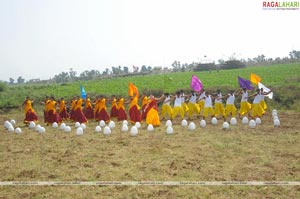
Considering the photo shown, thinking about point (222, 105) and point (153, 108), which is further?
point (222, 105)

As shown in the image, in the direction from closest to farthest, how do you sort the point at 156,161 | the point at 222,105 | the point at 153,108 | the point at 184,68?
the point at 156,161 → the point at 153,108 → the point at 222,105 → the point at 184,68

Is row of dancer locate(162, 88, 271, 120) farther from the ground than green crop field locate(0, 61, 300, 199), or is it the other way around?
row of dancer locate(162, 88, 271, 120)

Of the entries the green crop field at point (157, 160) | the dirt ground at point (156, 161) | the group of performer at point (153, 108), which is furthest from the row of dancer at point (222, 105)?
the dirt ground at point (156, 161)

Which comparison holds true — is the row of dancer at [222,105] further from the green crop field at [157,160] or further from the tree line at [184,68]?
the tree line at [184,68]

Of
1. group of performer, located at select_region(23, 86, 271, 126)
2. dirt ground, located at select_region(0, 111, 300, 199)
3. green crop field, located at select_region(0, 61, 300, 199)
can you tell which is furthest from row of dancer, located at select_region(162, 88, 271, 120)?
dirt ground, located at select_region(0, 111, 300, 199)

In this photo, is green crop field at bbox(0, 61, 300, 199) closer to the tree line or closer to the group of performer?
the group of performer

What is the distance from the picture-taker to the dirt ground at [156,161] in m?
6.51

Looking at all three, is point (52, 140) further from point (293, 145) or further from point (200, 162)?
point (293, 145)

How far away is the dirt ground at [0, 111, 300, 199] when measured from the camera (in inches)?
256

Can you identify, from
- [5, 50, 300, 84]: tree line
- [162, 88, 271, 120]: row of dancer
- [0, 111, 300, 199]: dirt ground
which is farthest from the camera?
[5, 50, 300, 84]: tree line

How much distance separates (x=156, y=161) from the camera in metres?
8.52

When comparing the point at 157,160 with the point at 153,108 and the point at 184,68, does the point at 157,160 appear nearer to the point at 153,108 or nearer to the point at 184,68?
the point at 153,108

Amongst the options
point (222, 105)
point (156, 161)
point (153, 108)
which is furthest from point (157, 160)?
point (222, 105)

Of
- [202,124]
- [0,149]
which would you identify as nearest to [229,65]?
[202,124]
